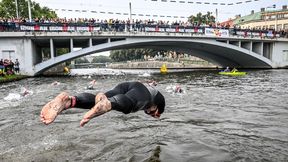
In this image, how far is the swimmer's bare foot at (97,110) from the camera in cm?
411

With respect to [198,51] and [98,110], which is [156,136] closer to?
[98,110]

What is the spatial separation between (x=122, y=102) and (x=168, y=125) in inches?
191

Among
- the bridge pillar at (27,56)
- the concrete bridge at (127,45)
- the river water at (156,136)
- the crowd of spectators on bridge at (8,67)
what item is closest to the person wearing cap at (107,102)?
the river water at (156,136)

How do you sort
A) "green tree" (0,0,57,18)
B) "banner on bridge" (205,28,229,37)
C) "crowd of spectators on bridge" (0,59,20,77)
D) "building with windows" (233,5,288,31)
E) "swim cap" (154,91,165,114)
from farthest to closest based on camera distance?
"building with windows" (233,5,288,31)
"green tree" (0,0,57,18)
"banner on bridge" (205,28,229,37)
"crowd of spectators on bridge" (0,59,20,77)
"swim cap" (154,91,165,114)

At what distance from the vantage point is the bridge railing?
1252 inches

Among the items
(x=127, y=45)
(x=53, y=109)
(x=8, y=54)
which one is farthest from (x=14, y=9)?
(x=53, y=109)

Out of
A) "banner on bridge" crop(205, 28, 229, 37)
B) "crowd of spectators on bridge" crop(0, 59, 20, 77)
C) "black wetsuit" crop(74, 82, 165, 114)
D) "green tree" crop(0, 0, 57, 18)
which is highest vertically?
"green tree" crop(0, 0, 57, 18)

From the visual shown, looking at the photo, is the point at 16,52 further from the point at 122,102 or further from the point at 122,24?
the point at 122,102

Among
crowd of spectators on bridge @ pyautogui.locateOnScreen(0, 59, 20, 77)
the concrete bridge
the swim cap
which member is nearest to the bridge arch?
the concrete bridge

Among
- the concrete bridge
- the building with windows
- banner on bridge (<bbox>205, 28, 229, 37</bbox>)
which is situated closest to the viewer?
the concrete bridge

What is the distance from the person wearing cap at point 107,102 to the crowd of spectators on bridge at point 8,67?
2486cm

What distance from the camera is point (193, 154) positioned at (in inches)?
242

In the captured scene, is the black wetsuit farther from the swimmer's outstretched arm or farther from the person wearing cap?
the swimmer's outstretched arm

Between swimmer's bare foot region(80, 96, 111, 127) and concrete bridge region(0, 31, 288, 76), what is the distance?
30676 millimetres
